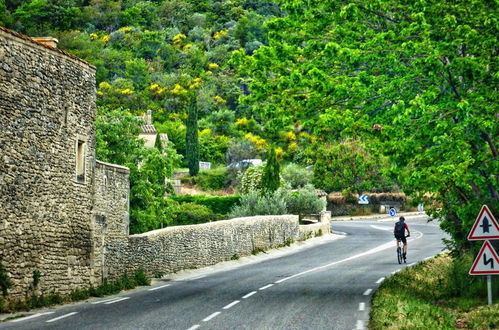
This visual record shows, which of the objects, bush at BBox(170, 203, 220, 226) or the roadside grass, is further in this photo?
bush at BBox(170, 203, 220, 226)

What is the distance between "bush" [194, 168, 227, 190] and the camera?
8256cm

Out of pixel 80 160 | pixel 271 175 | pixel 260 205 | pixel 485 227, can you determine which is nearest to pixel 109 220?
pixel 80 160

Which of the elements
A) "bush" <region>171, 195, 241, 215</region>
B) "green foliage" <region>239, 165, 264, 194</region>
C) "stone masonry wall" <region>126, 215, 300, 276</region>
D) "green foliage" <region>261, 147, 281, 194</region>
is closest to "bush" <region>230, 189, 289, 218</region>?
"green foliage" <region>261, 147, 281, 194</region>

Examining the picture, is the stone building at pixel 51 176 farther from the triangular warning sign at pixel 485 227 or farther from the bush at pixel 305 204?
the bush at pixel 305 204

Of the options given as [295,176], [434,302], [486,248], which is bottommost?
[434,302]

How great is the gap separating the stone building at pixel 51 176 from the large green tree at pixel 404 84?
496 cm

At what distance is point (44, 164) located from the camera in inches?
805

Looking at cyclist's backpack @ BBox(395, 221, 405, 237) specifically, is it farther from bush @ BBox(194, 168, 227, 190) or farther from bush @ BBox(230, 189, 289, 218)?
bush @ BBox(194, 168, 227, 190)

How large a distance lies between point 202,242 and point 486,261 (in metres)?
18.2

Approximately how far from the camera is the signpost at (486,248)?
51.2 ft

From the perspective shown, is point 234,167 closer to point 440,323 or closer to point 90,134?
point 90,134

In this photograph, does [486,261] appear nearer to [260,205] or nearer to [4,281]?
[4,281]

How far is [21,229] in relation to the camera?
1917 cm

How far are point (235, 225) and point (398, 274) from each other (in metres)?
12.0
